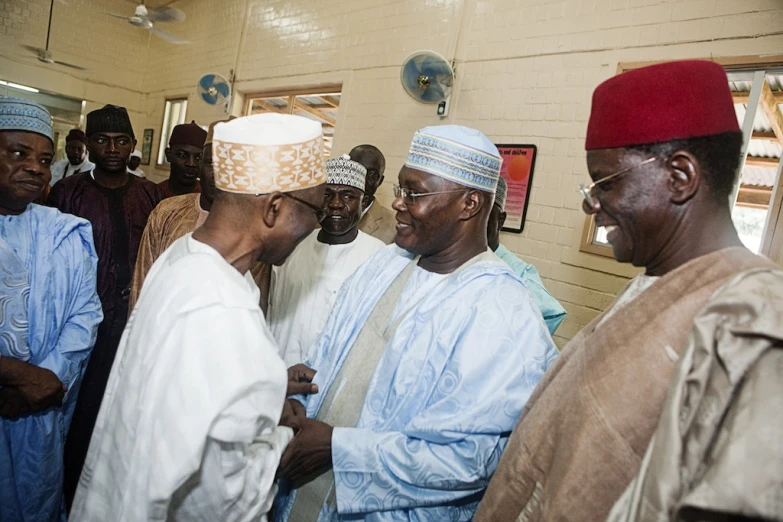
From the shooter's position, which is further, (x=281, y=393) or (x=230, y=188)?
(x=230, y=188)

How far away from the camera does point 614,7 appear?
382cm

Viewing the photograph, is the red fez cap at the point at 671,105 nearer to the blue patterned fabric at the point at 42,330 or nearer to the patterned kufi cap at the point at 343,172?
the patterned kufi cap at the point at 343,172

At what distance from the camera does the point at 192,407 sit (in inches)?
39.2

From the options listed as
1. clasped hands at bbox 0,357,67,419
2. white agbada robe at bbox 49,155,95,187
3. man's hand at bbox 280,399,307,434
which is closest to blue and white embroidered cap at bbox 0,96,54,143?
clasped hands at bbox 0,357,67,419

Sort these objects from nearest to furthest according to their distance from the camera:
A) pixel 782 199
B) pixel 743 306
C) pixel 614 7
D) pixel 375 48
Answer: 1. pixel 743 306
2. pixel 782 199
3. pixel 614 7
4. pixel 375 48

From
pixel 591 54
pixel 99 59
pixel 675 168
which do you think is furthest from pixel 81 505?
pixel 99 59

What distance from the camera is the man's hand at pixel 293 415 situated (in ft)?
4.88

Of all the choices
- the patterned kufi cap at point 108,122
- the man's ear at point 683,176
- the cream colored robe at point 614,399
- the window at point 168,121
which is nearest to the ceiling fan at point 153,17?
the window at point 168,121

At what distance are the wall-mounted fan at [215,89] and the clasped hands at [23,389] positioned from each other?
6.17 metres

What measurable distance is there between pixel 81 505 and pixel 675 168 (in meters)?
1.77

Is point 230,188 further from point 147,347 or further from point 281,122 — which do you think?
point 147,347

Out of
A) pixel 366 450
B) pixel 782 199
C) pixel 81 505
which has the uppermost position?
pixel 782 199

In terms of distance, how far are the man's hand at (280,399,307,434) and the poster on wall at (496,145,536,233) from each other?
3126 millimetres

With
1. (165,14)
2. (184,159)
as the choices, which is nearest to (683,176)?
(184,159)
